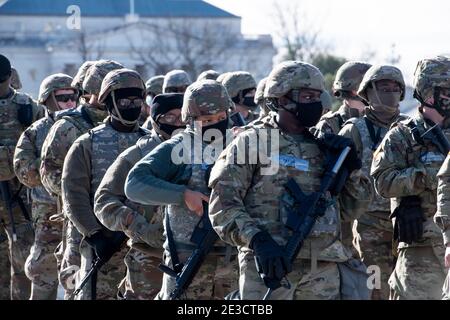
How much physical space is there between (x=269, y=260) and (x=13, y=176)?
20.6 feet

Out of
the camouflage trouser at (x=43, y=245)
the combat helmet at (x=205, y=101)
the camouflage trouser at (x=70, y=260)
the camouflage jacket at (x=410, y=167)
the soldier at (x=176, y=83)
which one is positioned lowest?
the camouflage trouser at (x=43, y=245)

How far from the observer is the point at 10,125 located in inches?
565

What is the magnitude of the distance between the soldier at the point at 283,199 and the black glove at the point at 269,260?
0.13 meters

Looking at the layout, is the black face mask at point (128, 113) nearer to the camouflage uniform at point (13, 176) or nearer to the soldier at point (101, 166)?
the soldier at point (101, 166)

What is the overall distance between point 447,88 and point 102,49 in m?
58.6

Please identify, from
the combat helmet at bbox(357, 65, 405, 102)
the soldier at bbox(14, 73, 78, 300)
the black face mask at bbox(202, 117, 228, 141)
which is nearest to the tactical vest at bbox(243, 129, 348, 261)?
the black face mask at bbox(202, 117, 228, 141)

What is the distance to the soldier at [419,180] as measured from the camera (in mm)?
10234

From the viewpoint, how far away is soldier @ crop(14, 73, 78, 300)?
13.2 m

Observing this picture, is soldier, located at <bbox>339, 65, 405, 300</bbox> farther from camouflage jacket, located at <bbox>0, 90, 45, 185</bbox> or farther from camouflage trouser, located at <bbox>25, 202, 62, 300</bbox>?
camouflage jacket, located at <bbox>0, 90, 45, 185</bbox>

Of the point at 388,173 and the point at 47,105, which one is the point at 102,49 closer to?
the point at 47,105

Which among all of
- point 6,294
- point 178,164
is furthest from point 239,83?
point 178,164

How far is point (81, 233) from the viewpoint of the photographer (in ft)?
36.7

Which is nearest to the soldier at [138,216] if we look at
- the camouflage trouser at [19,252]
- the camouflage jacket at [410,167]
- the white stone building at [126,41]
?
the camouflage jacket at [410,167]

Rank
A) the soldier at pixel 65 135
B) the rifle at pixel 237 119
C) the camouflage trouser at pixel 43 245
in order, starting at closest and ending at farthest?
the soldier at pixel 65 135 < the rifle at pixel 237 119 < the camouflage trouser at pixel 43 245
